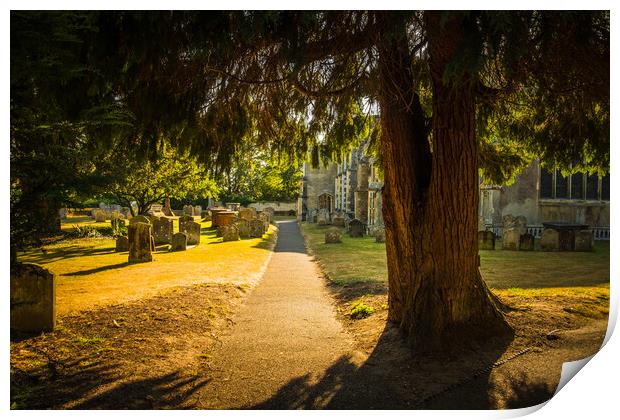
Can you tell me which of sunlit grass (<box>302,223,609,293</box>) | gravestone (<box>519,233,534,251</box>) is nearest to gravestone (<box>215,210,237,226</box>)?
sunlit grass (<box>302,223,609,293</box>)

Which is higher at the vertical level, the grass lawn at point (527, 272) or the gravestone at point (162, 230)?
the gravestone at point (162, 230)

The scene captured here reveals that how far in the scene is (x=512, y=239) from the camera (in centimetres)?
1469

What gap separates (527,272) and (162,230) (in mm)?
11933

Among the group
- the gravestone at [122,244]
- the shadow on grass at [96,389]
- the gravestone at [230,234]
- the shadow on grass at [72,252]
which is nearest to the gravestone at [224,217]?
the gravestone at [230,234]

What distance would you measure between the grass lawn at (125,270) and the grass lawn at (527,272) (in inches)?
90.7

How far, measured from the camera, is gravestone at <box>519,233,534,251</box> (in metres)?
14.5

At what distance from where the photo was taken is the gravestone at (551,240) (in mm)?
14391

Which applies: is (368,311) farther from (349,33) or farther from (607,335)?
(349,33)

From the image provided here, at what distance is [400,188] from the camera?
4844 millimetres

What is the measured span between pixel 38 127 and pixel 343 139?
4440 mm

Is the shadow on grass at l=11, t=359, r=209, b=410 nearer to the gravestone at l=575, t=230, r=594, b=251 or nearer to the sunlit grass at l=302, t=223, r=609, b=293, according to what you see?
the sunlit grass at l=302, t=223, r=609, b=293

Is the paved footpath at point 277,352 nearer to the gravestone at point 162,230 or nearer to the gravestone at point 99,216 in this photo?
the gravestone at point 162,230

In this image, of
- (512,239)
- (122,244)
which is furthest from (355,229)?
(122,244)

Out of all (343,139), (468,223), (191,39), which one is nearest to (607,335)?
(468,223)
